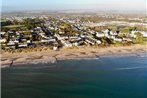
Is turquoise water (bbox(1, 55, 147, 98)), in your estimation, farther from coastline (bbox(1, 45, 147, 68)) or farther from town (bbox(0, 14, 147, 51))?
town (bbox(0, 14, 147, 51))

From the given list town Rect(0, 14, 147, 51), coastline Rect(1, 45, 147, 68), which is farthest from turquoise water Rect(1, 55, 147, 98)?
town Rect(0, 14, 147, 51)

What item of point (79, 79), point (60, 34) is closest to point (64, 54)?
point (79, 79)

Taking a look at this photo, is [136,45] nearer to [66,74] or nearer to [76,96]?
[66,74]

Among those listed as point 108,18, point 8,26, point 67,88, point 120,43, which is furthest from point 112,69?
point 108,18

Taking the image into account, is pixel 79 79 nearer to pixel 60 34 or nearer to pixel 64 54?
pixel 64 54

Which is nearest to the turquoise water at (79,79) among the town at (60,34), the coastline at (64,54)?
the coastline at (64,54)

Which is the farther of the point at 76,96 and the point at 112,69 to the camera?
the point at 112,69

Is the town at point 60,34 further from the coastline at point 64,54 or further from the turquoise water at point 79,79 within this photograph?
the turquoise water at point 79,79
